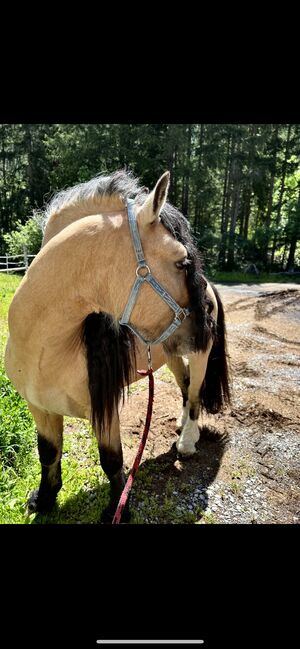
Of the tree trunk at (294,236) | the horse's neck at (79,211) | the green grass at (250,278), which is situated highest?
the horse's neck at (79,211)

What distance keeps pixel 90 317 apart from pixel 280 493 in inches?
79.7

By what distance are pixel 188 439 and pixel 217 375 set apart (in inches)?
25.7

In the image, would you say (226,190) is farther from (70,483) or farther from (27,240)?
(70,483)

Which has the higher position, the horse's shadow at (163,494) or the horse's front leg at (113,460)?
the horse's front leg at (113,460)

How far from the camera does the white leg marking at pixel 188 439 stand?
9.76ft

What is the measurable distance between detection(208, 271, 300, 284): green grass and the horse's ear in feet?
43.0

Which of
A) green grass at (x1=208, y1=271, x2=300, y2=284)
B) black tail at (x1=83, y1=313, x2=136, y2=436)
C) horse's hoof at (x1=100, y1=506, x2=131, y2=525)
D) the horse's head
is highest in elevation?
the horse's head

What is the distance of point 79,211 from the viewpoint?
1.57 metres

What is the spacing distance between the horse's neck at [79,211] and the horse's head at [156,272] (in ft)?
0.34

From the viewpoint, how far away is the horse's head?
4.54ft

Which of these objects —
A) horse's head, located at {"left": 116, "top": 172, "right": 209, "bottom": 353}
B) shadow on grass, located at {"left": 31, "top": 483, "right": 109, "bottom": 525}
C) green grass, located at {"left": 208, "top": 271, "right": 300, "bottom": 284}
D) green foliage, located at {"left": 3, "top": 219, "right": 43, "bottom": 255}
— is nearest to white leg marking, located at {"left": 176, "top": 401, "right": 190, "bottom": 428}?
shadow on grass, located at {"left": 31, "top": 483, "right": 109, "bottom": 525}

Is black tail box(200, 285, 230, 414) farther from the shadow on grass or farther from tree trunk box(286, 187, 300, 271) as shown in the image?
tree trunk box(286, 187, 300, 271)

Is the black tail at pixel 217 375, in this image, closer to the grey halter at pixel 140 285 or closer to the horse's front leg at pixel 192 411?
the horse's front leg at pixel 192 411

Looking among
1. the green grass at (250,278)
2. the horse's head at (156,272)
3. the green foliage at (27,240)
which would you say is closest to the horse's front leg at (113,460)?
the horse's head at (156,272)
